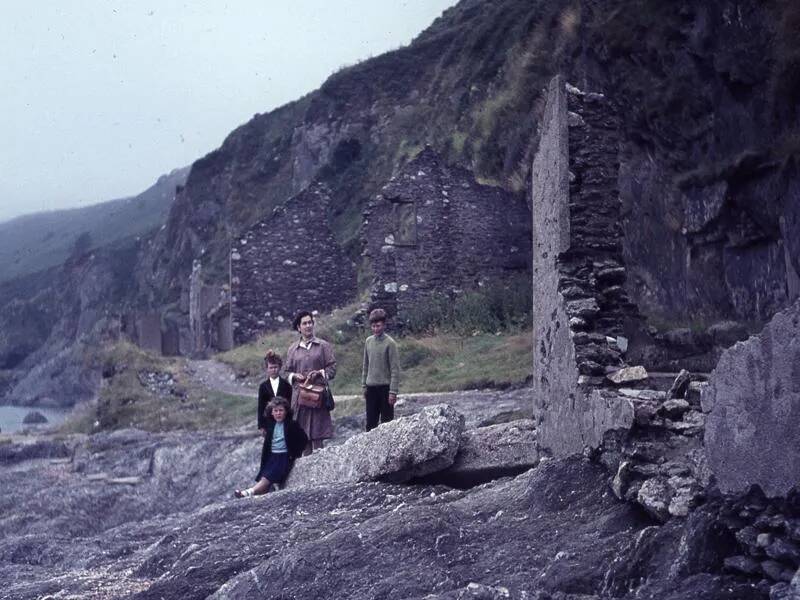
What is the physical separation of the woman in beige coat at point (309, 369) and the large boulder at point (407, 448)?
1.56 metres

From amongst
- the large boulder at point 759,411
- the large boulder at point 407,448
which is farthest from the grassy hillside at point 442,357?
the large boulder at point 759,411

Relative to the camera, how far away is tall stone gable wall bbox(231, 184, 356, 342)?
87.1 feet

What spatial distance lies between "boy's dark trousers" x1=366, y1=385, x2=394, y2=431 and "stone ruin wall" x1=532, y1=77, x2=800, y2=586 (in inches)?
84.9

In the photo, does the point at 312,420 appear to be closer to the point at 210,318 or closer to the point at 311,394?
the point at 311,394

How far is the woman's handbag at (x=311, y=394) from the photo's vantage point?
946 cm

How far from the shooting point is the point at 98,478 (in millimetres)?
14289

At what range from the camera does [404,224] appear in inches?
853

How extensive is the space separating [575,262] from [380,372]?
2.83 m

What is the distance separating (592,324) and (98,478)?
30.9 ft

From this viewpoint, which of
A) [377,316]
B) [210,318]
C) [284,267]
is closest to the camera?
[377,316]

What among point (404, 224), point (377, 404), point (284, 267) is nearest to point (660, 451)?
point (377, 404)

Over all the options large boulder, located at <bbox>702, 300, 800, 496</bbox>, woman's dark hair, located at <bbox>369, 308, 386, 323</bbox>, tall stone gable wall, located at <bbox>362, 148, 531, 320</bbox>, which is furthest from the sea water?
large boulder, located at <bbox>702, 300, 800, 496</bbox>

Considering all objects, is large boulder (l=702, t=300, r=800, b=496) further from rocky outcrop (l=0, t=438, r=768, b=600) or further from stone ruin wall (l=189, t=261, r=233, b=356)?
stone ruin wall (l=189, t=261, r=233, b=356)

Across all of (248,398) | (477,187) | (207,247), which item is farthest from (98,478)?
(207,247)
